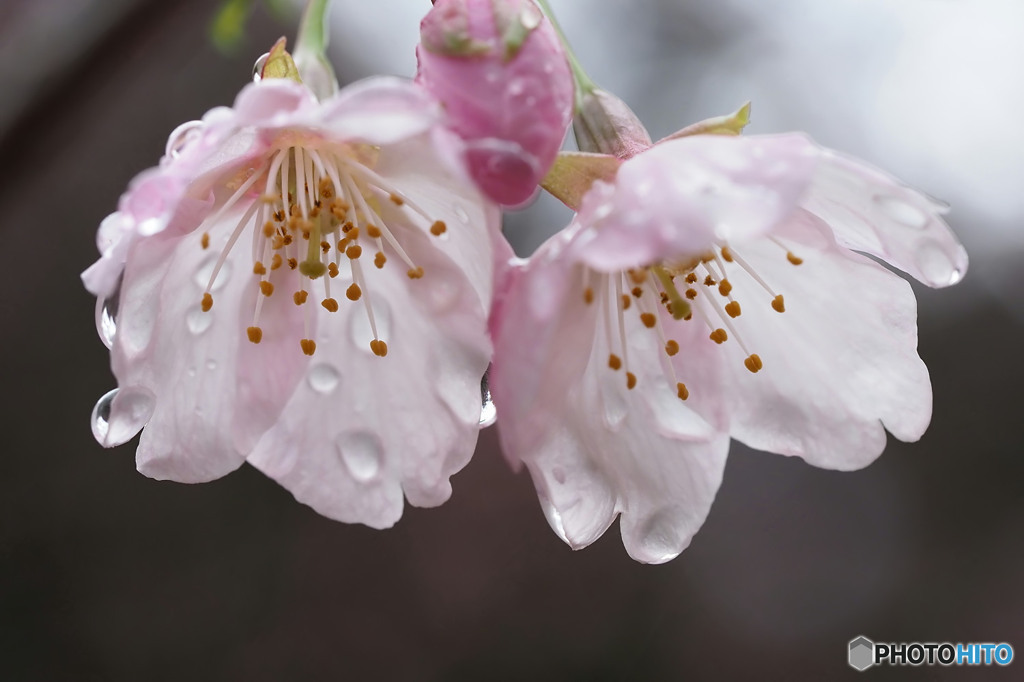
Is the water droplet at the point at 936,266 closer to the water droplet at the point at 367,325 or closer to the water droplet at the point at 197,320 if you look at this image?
the water droplet at the point at 367,325

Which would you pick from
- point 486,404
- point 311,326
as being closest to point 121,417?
point 311,326

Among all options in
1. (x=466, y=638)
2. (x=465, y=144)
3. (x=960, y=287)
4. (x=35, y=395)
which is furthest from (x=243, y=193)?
(x=960, y=287)

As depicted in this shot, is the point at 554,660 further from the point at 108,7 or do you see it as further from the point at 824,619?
the point at 108,7

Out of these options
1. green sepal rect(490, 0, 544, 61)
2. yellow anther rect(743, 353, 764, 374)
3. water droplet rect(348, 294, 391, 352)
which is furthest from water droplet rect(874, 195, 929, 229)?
water droplet rect(348, 294, 391, 352)

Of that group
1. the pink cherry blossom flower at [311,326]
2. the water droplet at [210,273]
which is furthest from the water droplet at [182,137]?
the water droplet at [210,273]

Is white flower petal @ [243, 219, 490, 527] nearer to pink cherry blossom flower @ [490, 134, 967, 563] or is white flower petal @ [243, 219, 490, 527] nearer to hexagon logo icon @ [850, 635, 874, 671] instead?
pink cherry blossom flower @ [490, 134, 967, 563]
